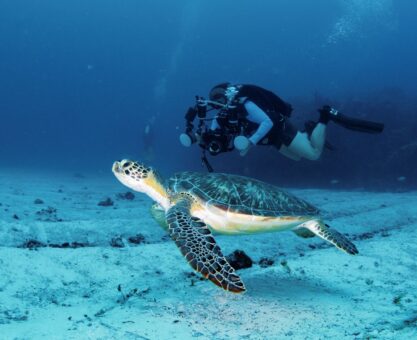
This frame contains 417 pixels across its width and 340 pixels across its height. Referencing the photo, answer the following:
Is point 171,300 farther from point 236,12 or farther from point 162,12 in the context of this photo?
point 162,12

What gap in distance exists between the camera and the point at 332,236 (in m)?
3.98

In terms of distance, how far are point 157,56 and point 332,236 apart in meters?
151

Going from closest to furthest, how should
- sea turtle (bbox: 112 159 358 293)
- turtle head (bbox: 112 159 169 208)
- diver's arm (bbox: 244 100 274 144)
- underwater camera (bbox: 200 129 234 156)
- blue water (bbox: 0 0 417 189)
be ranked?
sea turtle (bbox: 112 159 358 293), turtle head (bbox: 112 159 169 208), underwater camera (bbox: 200 129 234 156), diver's arm (bbox: 244 100 274 144), blue water (bbox: 0 0 417 189)

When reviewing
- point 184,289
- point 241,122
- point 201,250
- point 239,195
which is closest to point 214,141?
point 241,122

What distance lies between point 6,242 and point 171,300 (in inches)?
105

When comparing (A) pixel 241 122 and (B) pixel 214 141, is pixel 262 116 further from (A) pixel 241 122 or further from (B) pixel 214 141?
(B) pixel 214 141

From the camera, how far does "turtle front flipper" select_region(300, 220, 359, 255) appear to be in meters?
3.72

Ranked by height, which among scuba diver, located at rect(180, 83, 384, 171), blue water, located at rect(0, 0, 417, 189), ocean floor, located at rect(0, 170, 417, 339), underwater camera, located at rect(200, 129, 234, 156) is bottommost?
ocean floor, located at rect(0, 170, 417, 339)

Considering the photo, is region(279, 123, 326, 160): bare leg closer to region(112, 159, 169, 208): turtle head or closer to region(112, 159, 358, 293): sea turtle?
region(112, 159, 358, 293): sea turtle

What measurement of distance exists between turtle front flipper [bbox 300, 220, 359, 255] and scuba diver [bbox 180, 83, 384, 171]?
7.01 feet

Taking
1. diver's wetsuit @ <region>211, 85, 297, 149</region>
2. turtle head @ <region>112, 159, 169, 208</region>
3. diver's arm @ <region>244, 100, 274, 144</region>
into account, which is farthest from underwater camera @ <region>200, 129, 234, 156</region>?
turtle head @ <region>112, 159, 169, 208</region>

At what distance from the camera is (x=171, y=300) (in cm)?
297

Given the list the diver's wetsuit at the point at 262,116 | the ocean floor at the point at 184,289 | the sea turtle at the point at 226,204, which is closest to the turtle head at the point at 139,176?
the sea turtle at the point at 226,204

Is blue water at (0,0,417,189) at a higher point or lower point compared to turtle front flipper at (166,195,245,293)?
higher
